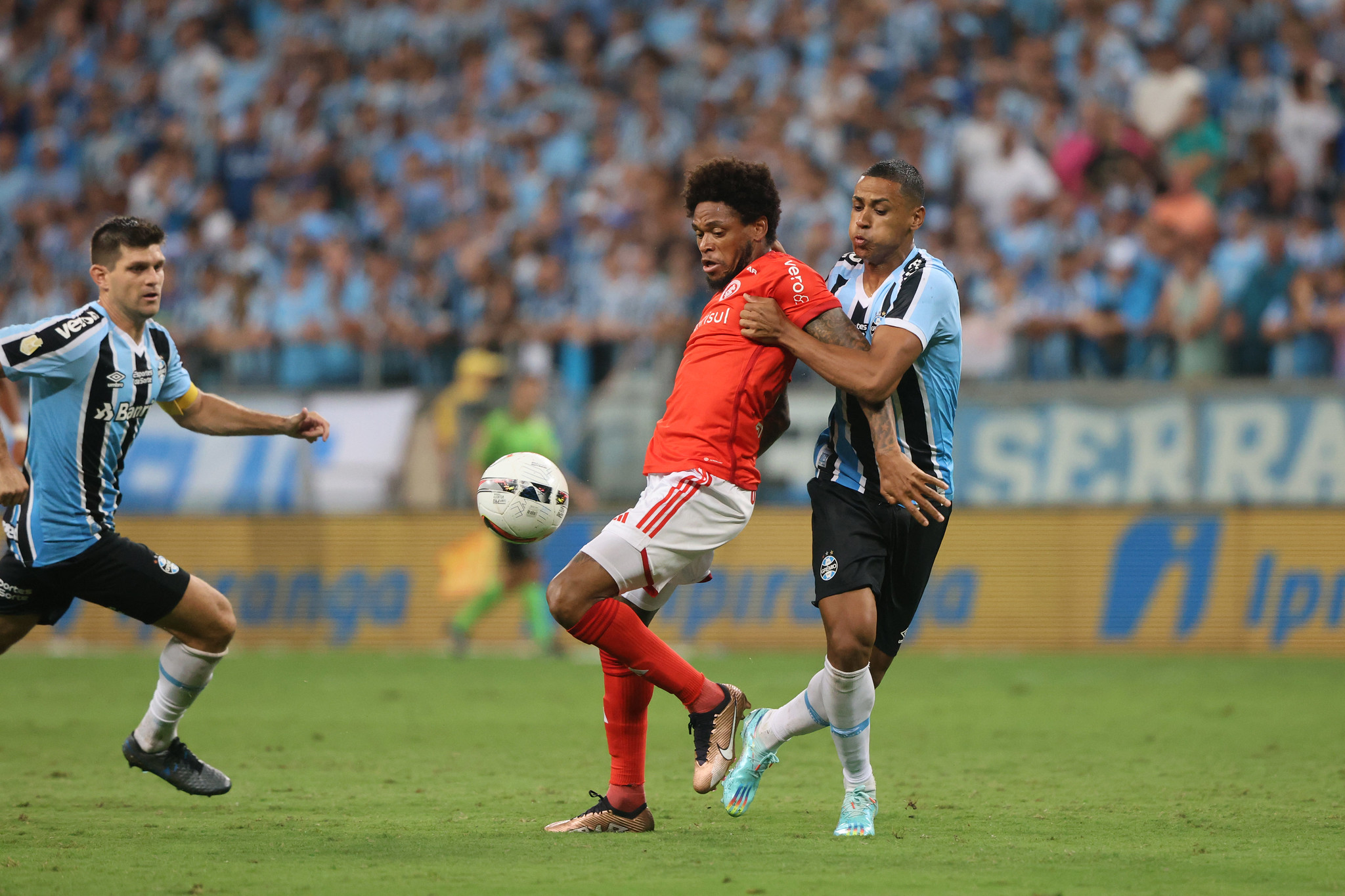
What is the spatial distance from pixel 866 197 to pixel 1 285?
572 inches

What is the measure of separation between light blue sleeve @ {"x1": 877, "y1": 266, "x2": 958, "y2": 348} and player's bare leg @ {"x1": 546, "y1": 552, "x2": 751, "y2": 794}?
145cm

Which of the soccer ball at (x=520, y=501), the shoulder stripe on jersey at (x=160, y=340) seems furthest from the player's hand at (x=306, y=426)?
the soccer ball at (x=520, y=501)

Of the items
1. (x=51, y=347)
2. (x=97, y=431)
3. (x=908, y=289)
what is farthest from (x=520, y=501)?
(x=51, y=347)

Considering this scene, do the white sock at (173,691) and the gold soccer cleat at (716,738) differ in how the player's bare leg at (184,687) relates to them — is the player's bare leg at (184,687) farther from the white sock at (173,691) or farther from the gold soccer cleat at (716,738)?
the gold soccer cleat at (716,738)

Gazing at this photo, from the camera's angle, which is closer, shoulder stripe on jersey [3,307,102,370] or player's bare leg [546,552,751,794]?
player's bare leg [546,552,751,794]

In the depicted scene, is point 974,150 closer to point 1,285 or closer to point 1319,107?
point 1319,107

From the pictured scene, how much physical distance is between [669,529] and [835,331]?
0.97 metres

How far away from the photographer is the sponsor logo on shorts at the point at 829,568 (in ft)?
19.1

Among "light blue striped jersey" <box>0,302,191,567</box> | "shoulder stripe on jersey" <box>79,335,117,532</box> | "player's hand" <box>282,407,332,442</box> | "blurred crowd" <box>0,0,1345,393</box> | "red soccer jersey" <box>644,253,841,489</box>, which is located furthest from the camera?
"blurred crowd" <box>0,0,1345,393</box>

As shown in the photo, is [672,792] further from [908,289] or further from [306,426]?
[908,289]

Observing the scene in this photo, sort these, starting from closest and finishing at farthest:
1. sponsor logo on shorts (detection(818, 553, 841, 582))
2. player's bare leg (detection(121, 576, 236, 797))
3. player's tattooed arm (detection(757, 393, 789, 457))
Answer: sponsor logo on shorts (detection(818, 553, 841, 582)) < player's tattooed arm (detection(757, 393, 789, 457)) < player's bare leg (detection(121, 576, 236, 797))

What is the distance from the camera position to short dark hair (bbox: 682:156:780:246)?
19.6ft

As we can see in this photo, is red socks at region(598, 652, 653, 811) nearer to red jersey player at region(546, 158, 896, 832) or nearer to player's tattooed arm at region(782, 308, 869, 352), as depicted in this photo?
red jersey player at region(546, 158, 896, 832)

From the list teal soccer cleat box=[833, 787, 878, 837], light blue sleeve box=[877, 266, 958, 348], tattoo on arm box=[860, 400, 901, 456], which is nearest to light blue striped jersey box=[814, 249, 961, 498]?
light blue sleeve box=[877, 266, 958, 348]
